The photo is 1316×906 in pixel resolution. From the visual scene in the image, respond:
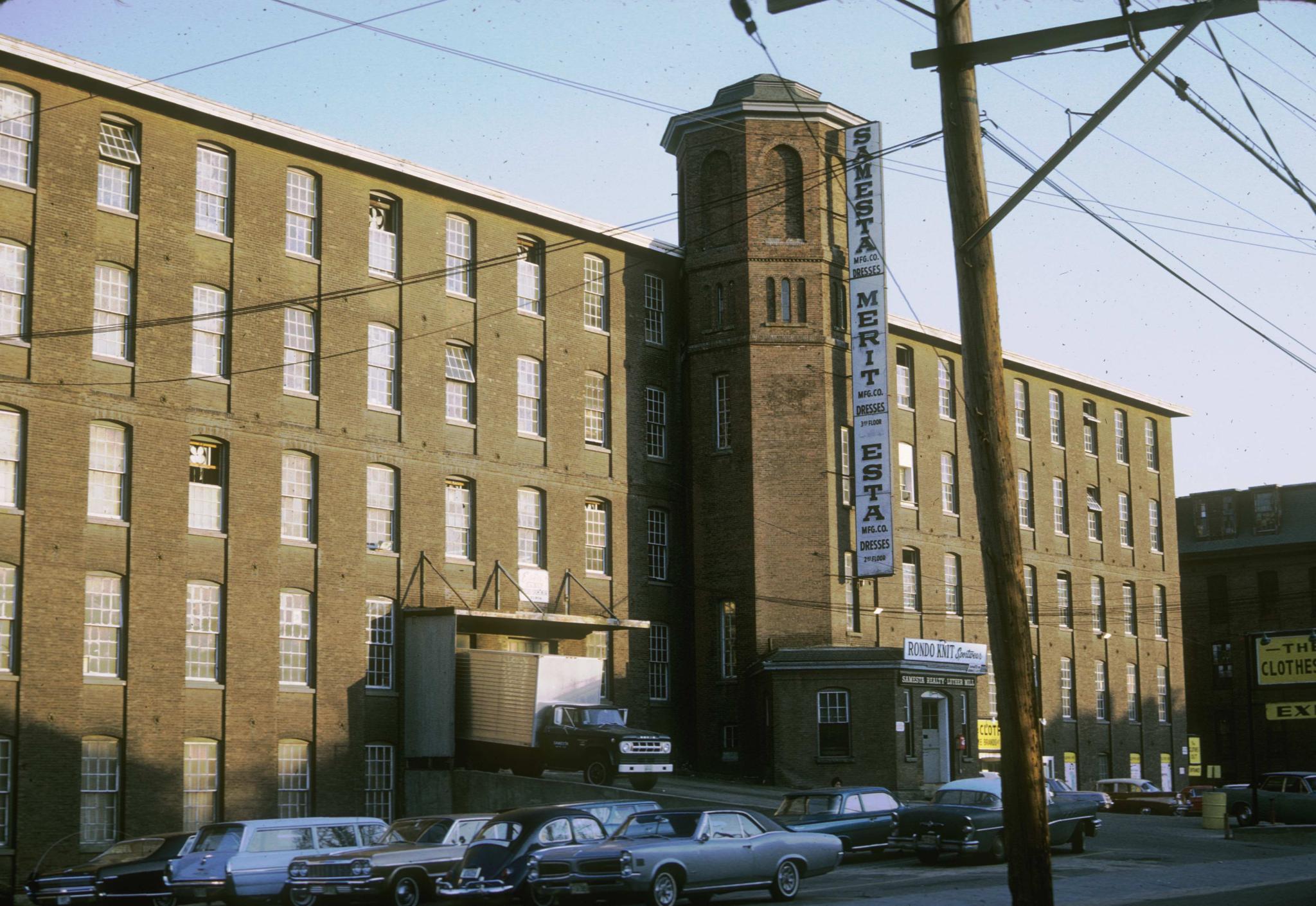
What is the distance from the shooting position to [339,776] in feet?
124

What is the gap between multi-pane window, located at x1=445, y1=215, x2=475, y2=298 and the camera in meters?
42.3

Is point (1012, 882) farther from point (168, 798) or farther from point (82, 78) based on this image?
point (82, 78)

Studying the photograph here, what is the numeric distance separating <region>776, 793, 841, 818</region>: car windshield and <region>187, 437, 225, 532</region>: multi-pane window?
14590 millimetres

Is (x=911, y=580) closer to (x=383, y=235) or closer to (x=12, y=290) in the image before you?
(x=383, y=235)

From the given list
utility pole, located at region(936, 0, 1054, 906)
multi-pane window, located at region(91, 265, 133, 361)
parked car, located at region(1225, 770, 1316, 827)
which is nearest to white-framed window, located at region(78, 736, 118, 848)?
multi-pane window, located at region(91, 265, 133, 361)

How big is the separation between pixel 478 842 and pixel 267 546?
584 inches

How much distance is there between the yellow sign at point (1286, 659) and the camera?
36.8 m

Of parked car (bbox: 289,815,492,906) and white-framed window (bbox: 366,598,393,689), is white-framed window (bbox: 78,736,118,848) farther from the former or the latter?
parked car (bbox: 289,815,492,906)

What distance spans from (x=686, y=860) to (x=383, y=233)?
22.4 metres

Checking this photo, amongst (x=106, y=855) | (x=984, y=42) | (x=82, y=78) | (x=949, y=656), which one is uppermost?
(x=82, y=78)

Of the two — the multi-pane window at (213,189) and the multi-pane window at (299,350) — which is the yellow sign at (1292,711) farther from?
the multi-pane window at (213,189)

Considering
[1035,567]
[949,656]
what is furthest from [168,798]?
[1035,567]

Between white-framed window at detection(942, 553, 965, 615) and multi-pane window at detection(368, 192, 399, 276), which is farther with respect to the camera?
white-framed window at detection(942, 553, 965, 615)

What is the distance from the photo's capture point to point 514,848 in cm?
2380
